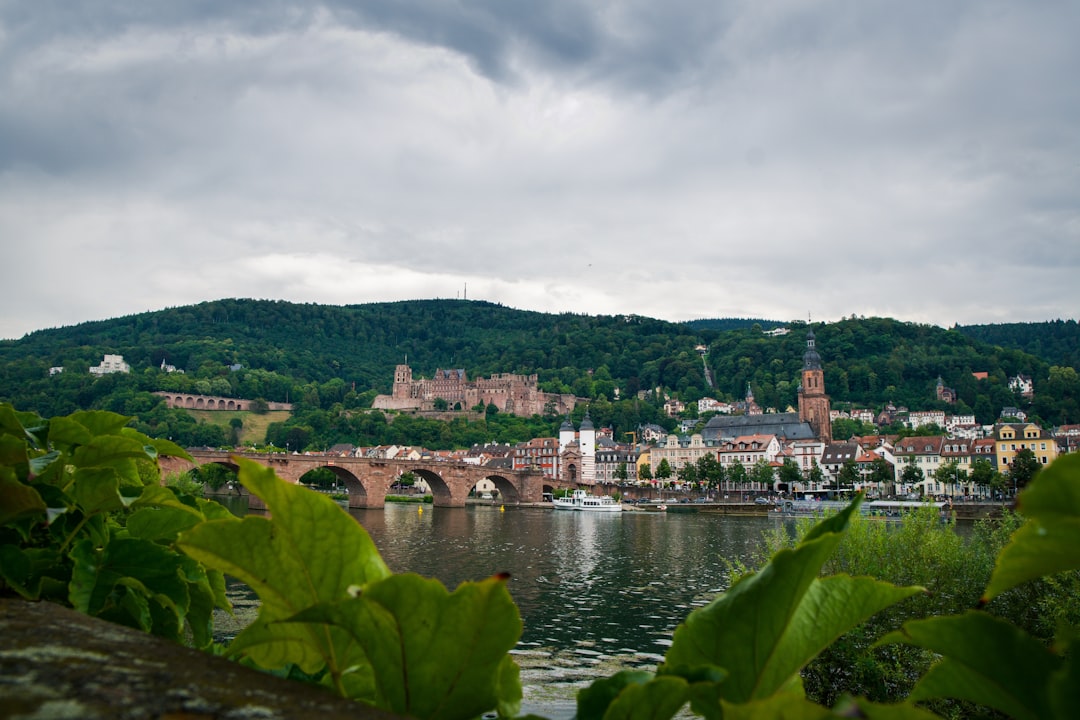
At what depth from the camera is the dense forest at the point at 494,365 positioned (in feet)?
385

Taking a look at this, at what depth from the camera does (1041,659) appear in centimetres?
112

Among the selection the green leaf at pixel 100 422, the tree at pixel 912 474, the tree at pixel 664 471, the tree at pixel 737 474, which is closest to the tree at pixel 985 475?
the tree at pixel 912 474

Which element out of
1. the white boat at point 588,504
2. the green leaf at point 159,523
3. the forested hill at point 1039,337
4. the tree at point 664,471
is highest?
the forested hill at point 1039,337

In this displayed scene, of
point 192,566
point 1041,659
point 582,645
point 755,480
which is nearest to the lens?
point 1041,659

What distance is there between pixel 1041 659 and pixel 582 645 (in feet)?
55.4

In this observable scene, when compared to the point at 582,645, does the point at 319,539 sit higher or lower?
higher

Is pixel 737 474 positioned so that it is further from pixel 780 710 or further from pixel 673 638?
pixel 780 710

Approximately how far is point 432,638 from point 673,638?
39cm

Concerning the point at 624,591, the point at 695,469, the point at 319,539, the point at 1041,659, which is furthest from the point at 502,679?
the point at 695,469

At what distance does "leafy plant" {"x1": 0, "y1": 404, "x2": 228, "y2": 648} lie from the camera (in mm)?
1841

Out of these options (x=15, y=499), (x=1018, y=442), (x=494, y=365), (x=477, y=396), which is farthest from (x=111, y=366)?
(x=15, y=499)

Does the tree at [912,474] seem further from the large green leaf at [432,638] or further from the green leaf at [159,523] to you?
the large green leaf at [432,638]

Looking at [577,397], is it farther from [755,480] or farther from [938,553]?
[938,553]

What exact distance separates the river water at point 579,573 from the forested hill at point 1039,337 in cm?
15149
